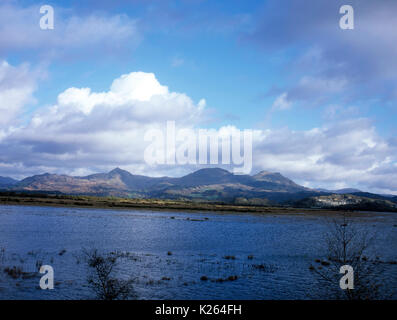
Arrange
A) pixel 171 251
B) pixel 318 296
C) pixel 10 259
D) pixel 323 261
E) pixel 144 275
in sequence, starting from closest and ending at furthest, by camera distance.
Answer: pixel 318 296 → pixel 144 275 → pixel 10 259 → pixel 323 261 → pixel 171 251

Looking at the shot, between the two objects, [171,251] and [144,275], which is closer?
[144,275]

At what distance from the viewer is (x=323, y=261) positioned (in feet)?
175

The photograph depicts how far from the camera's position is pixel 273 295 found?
34.8 meters

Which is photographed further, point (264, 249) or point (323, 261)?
point (264, 249)

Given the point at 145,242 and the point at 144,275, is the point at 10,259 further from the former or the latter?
the point at 145,242
